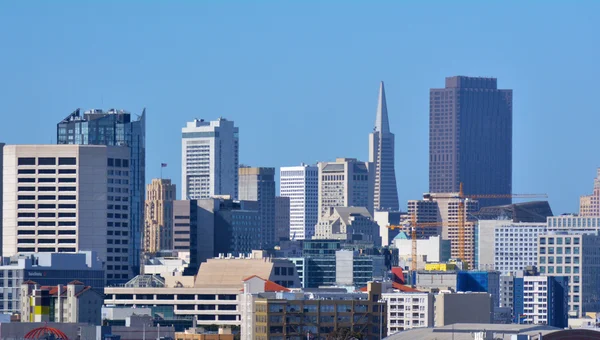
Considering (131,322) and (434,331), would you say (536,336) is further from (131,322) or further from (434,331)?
(131,322)

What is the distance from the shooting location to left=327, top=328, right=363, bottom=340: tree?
16962 cm

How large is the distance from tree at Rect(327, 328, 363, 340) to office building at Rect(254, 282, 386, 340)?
1.66 meters

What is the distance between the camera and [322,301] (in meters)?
183

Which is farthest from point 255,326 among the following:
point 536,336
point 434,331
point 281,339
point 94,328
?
point 536,336

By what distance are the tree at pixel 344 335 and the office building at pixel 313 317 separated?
166 cm

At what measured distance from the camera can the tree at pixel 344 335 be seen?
170 meters

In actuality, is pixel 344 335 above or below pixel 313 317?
below

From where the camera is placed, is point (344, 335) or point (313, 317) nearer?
point (344, 335)

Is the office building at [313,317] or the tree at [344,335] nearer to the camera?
the tree at [344,335]

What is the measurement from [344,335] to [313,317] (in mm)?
11310

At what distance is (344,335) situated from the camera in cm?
17062

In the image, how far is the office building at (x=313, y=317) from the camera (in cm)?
18100

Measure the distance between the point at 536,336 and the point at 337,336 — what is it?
3041 centimetres

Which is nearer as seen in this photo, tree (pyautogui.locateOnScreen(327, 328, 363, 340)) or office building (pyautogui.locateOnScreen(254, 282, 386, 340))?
tree (pyautogui.locateOnScreen(327, 328, 363, 340))
